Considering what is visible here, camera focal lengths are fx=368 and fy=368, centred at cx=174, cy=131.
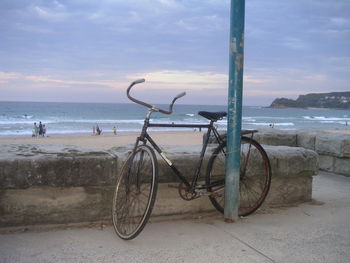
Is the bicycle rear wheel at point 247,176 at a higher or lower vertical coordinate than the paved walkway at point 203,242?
higher

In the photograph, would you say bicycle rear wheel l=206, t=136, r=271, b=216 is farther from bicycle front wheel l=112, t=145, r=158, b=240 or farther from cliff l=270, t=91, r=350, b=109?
cliff l=270, t=91, r=350, b=109

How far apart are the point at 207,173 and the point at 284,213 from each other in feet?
3.30

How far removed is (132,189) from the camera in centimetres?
330

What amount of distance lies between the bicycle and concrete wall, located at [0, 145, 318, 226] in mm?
143

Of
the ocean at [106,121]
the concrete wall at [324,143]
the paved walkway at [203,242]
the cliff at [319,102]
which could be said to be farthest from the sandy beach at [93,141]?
the cliff at [319,102]

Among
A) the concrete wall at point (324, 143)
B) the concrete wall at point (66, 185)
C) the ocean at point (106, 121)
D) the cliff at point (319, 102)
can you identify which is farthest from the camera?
the cliff at point (319, 102)

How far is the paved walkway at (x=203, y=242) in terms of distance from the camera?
8.72 feet

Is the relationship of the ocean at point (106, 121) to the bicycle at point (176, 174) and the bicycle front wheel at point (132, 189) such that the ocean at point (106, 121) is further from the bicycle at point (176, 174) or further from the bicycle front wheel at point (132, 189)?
the bicycle front wheel at point (132, 189)

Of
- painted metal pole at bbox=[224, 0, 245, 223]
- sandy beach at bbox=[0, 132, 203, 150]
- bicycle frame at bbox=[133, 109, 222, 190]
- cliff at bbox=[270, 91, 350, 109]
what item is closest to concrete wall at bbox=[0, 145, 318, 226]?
bicycle frame at bbox=[133, 109, 222, 190]

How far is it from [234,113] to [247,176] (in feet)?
2.40

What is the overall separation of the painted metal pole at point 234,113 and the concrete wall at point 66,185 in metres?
0.29

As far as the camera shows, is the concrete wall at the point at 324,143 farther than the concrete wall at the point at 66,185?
Yes

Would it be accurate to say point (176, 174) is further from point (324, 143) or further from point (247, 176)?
point (324, 143)

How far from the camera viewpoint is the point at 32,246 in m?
2.78
